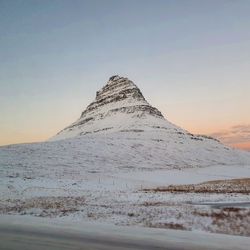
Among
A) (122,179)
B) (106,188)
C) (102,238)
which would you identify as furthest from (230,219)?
(122,179)

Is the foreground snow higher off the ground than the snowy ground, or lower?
lower

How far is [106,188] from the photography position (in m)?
51.0

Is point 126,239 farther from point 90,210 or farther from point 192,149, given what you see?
point 192,149

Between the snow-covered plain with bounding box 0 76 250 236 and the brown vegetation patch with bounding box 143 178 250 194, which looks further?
the brown vegetation patch with bounding box 143 178 250 194

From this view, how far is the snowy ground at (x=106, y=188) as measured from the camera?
22.3 meters

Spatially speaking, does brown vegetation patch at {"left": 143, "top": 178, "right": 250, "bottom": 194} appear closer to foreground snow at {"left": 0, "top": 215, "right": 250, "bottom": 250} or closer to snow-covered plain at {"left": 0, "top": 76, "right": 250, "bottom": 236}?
snow-covered plain at {"left": 0, "top": 76, "right": 250, "bottom": 236}

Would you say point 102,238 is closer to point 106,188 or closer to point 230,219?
point 230,219

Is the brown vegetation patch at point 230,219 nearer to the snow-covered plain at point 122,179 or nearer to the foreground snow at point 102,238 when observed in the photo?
the snow-covered plain at point 122,179

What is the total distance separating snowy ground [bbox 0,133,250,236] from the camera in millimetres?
22281

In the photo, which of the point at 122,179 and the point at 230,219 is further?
the point at 122,179

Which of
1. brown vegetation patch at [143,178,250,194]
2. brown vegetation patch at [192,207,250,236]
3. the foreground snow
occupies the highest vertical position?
brown vegetation patch at [143,178,250,194]

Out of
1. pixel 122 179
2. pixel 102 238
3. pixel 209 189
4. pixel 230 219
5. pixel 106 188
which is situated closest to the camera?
pixel 102 238

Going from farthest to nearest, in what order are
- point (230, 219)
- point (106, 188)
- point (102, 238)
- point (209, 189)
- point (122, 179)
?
point (122, 179)
point (106, 188)
point (209, 189)
point (230, 219)
point (102, 238)

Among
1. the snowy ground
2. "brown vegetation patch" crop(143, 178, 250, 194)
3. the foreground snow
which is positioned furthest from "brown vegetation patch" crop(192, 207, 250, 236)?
"brown vegetation patch" crop(143, 178, 250, 194)
